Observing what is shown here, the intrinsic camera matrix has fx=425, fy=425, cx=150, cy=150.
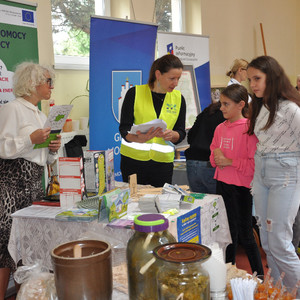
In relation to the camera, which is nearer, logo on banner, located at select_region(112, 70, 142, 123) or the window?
logo on banner, located at select_region(112, 70, 142, 123)

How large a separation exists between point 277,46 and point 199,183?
19.6 feet

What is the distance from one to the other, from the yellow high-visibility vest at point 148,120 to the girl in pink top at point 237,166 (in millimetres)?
338

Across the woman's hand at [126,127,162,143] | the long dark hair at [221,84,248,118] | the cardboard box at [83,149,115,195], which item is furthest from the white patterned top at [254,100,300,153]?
the cardboard box at [83,149,115,195]

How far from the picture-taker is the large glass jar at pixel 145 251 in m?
0.98

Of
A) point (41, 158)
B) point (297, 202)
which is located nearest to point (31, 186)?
point (41, 158)

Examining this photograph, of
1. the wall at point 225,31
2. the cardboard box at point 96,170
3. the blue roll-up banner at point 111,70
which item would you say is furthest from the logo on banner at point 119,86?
the cardboard box at point 96,170

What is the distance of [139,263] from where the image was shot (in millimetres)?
995

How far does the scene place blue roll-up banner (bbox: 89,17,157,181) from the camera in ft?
12.4

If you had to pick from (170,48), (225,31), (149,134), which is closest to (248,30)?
(225,31)

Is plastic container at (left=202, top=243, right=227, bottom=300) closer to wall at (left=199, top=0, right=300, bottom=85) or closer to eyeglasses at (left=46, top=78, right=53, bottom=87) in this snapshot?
eyeglasses at (left=46, top=78, right=53, bottom=87)

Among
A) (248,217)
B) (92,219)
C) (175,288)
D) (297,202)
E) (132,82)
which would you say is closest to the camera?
(175,288)

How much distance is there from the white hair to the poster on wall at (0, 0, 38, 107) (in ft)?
1.61

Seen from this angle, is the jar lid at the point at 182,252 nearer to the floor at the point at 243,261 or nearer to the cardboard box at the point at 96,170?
the cardboard box at the point at 96,170

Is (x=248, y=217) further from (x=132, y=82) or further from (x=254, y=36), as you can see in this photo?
(x=254, y=36)
